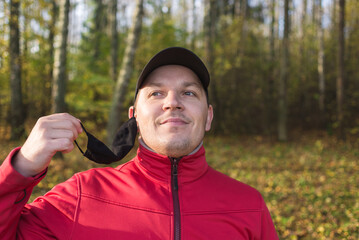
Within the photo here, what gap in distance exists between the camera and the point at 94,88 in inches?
547

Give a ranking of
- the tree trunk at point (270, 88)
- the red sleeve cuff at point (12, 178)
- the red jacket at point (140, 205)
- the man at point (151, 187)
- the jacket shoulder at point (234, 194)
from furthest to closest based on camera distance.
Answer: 1. the tree trunk at point (270, 88)
2. the jacket shoulder at point (234, 194)
3. the red jacket at point (140, 205)
4. the man at point (151, 187)
5. the red sleeve cuff at point (12, 178)

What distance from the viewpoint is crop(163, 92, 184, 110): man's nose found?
6.17 feet

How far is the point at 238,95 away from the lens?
1714 centimetres

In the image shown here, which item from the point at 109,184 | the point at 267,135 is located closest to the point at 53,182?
the point at 109,184

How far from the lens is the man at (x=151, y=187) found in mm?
1416

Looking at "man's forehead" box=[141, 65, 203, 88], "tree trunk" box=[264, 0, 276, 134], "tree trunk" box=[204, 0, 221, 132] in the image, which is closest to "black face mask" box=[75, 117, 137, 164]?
"man's forehead" box=[141, 65, 203, 88]

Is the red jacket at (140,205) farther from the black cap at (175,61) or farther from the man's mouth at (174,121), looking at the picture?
the black cap at (175,61)

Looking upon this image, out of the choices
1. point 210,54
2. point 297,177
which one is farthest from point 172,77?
point 210,54

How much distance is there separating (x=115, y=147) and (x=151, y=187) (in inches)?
14.3

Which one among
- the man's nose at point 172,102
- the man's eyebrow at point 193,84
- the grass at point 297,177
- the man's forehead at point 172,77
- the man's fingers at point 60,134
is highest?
the man's forehead at point 172,77

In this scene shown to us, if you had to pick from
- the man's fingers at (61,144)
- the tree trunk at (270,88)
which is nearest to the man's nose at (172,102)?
the man's fingers at (61,144)

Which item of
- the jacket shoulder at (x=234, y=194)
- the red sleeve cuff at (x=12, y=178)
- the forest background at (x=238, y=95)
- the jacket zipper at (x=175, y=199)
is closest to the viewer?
the red sleeve cuff at (x=12, y=178)

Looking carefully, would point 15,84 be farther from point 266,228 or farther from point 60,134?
point 266,228

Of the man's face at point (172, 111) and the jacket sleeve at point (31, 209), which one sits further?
the man's face at point (172, 111)
